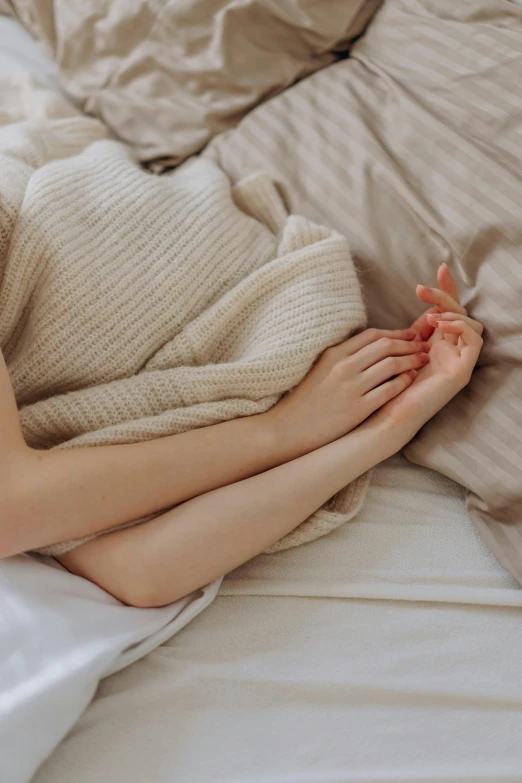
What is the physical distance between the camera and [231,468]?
0.80 meters

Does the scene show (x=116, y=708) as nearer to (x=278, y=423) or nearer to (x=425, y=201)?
(x=278, y=423)

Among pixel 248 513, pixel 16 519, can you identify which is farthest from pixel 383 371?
pixel 16 519

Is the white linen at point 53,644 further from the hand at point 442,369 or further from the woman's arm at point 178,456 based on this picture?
the hand at point 442,369

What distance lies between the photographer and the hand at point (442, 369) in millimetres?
808

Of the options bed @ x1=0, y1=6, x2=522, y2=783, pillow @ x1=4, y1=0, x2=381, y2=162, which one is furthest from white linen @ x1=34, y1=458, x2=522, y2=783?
pillow @ x1=4, y1=0, x2=381, y2=162

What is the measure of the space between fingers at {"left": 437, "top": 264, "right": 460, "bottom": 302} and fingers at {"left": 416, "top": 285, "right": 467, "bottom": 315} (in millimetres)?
10

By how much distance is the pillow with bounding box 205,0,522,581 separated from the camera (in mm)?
794

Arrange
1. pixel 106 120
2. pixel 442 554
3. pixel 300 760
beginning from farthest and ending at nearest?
pixel 106 120, pixel 442 554, pixel 300 760

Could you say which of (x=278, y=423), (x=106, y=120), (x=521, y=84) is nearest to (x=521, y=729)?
(x=278, y=423)

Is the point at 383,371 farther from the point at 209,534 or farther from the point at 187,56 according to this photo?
the point at 187,56

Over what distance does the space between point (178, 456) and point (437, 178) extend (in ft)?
1.60

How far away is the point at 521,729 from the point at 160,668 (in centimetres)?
38

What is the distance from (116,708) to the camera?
2.23 feet

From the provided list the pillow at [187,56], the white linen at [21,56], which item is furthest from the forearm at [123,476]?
the white linen at [21,56]
